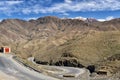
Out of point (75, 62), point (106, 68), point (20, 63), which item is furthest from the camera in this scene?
point (75, 62)

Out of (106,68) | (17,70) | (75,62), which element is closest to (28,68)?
(17,70)

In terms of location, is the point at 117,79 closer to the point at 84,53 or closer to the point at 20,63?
the point at 20,63

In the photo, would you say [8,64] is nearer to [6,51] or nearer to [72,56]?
[6,51]

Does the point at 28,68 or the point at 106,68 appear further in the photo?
the point at 106,68

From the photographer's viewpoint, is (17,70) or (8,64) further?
(8,64)

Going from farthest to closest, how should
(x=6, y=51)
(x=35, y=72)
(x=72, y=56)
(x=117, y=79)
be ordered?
(x=72, y=56)
(x=6, y=51)
(x=35, y=72)
(x=117, y=79)

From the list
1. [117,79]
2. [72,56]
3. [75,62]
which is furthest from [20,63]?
[72,56]
